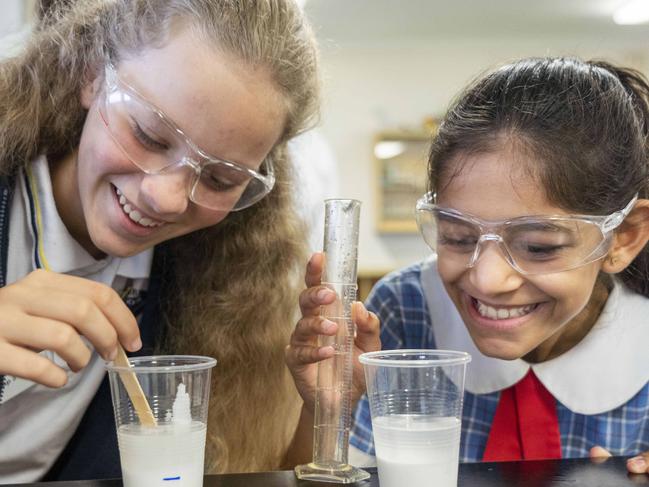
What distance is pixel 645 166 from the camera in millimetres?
1387

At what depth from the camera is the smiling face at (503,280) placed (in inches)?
49.4

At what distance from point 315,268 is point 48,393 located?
0.63m

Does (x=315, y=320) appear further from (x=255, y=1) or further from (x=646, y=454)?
(x=255, y=1)

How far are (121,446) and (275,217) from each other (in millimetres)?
820

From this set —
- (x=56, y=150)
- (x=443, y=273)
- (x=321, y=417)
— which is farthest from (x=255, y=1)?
(x=321, y=417)

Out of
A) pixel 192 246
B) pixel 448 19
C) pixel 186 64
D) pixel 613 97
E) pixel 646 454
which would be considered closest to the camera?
pixel 646 454

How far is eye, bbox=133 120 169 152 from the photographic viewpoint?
1.25 metres

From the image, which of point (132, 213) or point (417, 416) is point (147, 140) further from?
point (417, 416)

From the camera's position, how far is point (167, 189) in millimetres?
1242

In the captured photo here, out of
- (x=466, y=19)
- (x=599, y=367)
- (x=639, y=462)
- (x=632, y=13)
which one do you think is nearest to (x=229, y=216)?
(x=599, y=367)

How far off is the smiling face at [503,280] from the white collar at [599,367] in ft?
0.58

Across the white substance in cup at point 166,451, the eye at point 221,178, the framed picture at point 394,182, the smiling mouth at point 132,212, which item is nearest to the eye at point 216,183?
the eye at point 221,178

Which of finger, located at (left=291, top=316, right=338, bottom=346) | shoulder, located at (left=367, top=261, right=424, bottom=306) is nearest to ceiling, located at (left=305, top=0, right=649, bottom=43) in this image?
shoulder, located at (left=367, top=261, right=424, bottom=306)

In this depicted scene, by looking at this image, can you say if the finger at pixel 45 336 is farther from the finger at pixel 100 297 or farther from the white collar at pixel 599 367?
the white collar at pixel 599 367
